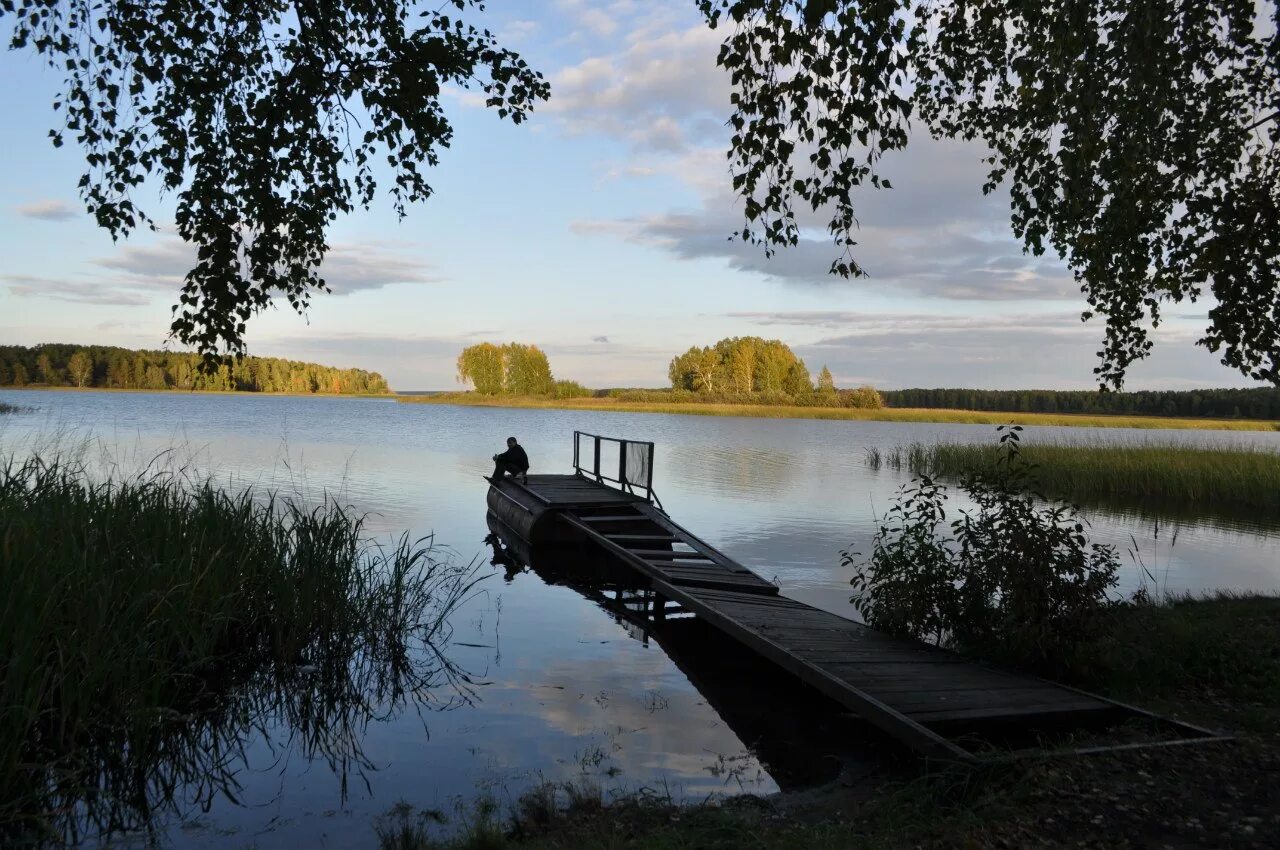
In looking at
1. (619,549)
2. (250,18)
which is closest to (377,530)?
(619,549)

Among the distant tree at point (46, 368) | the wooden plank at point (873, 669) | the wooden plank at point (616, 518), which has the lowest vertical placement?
the wooden plank at point (873, 669)

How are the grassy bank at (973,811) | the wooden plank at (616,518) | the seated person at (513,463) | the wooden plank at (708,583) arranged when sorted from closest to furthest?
the grassy bank at (973,811) → the wooden plank at (708,583) → the wooden plank at (616,518) → the seated person at (513,463)

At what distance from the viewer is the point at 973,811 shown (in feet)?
15.5

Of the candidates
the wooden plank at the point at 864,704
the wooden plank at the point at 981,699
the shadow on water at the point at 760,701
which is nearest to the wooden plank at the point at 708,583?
the shadow on water at the point at 760,701

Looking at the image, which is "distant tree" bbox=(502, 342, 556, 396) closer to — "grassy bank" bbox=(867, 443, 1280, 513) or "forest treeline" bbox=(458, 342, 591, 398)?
"forest treeline" bbox=(458, 342, 591, 398)

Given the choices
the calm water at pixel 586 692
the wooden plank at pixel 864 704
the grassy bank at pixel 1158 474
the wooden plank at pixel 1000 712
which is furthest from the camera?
the grassy bank at pixel 1158 474

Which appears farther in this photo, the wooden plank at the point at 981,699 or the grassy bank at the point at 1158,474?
the grassy bank at the point at 1158,474

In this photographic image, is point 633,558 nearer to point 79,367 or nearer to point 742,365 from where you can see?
point 742,365

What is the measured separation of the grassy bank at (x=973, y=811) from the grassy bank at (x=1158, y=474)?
62.0 ft

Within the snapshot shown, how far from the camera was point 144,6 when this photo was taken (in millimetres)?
7410

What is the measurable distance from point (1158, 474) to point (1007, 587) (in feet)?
Answer: 76.1

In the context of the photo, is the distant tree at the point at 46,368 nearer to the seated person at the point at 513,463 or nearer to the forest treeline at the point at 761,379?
the forest treeline at the point at 761,379

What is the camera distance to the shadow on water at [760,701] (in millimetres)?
6419

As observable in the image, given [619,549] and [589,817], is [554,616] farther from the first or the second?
[589,817]
